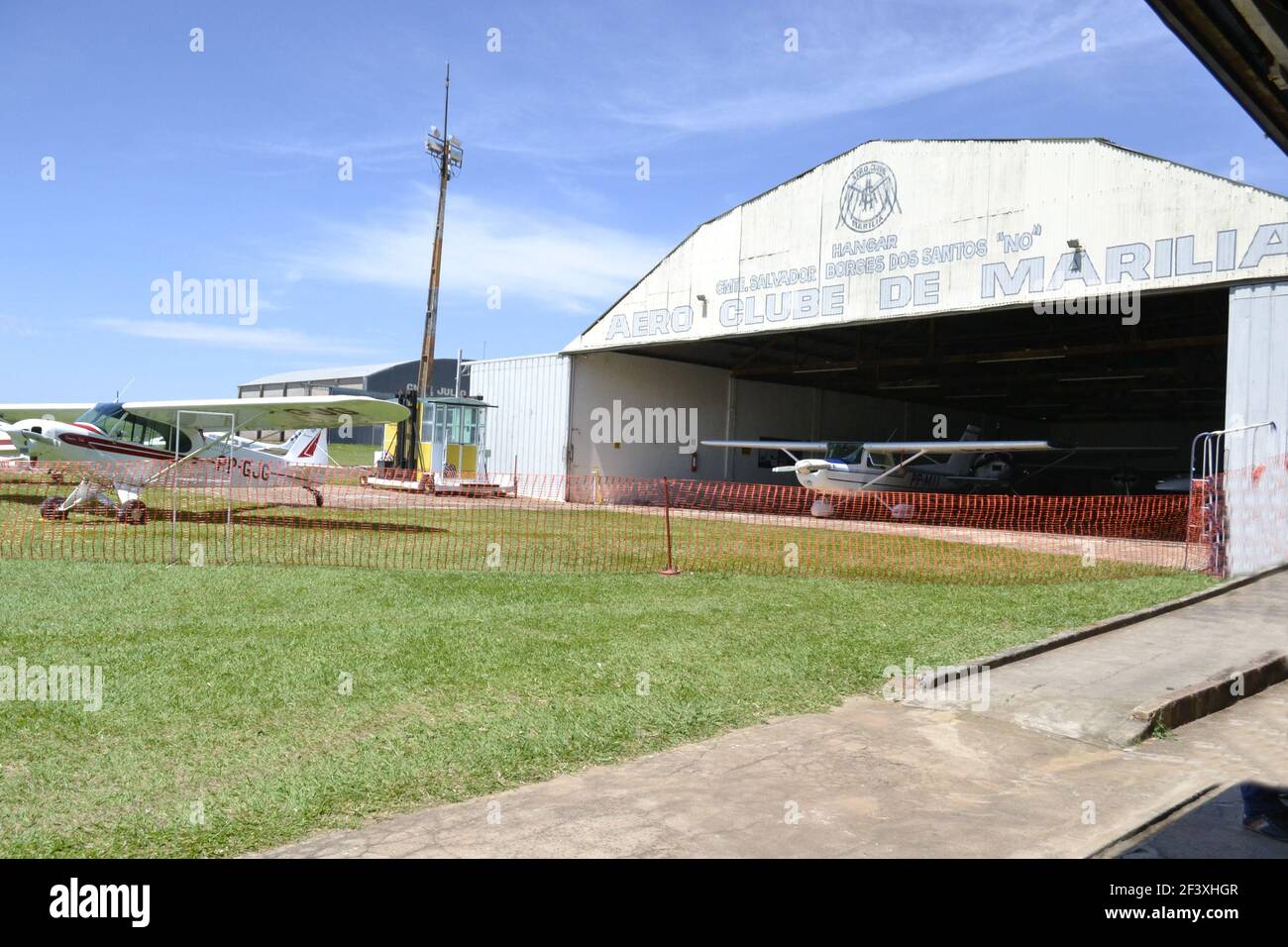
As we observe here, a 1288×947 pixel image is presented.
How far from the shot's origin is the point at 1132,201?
50.8 feet

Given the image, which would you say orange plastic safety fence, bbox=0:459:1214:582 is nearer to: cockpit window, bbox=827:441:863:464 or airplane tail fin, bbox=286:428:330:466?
airplane tail fin, bbox=286:428:330:466

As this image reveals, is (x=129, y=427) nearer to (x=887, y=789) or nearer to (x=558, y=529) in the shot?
(x=558, y=529)

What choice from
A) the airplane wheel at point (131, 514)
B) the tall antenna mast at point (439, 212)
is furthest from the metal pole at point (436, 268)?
the airplane wheel at point (131, 514)

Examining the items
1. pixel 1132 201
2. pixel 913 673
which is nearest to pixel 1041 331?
pixel 1132 201

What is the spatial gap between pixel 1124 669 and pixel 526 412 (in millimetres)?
22792

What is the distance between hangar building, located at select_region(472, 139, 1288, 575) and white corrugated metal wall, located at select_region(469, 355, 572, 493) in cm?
10

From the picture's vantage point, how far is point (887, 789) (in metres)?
4.16

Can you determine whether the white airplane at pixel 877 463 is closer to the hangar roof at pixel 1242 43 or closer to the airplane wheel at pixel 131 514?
the airplane wheel at pixel 131 514

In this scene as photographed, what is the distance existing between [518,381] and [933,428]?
21.9m

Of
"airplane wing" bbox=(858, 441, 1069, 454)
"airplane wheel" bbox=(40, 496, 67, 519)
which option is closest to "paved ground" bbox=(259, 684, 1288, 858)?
"airplane wheel" bbox=(40, 496, 67, 519)

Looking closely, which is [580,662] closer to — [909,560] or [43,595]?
[43,595]

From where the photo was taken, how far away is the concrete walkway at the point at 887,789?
11.3 feet

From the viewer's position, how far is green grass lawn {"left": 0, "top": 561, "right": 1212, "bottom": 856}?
12.3 feet

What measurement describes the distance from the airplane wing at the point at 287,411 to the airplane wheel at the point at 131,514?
2.78 m
